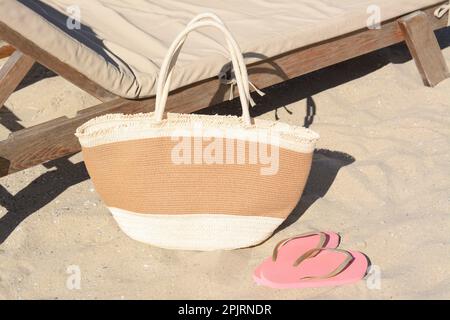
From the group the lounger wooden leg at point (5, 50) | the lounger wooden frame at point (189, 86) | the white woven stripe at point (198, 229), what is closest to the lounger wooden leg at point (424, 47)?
the lounger wooden frame at point (189, 86)

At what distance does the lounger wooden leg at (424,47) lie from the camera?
400 centimetres

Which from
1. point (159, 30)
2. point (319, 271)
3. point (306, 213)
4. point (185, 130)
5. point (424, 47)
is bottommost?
point (319, 271)

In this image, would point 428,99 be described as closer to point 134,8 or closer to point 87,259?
point 134,8

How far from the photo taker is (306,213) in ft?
10.2

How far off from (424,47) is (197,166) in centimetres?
188

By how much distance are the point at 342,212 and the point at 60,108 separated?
5.18 ft

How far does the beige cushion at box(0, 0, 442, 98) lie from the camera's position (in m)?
2.90

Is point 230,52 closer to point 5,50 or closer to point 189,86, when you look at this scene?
point 189,86

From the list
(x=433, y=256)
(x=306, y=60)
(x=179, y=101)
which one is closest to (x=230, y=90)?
(x=179, y=101)

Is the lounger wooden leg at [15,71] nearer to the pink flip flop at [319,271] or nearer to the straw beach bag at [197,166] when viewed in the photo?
the straw beach bag at [197,166]

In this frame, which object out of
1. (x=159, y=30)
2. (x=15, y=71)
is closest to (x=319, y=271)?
(x=15, y=71)

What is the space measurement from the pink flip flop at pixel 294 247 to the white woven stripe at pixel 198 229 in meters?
0.08

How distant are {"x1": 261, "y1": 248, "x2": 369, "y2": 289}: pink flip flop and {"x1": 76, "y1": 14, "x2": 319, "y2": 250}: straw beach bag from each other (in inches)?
7.6

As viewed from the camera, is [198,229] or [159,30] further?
[159,30]
